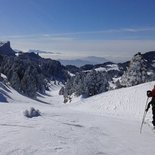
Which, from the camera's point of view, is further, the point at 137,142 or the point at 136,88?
the point at 136,88

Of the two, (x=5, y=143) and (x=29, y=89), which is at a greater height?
(x=5, y=143)

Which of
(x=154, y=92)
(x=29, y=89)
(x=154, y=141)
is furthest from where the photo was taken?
(x=29, y=89)

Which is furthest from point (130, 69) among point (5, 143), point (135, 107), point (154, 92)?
point (5, 143)

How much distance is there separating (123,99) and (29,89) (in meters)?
76.9

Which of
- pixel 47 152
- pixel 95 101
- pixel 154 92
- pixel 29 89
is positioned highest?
pixel 154 92

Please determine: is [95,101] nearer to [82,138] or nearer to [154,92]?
[154,92]

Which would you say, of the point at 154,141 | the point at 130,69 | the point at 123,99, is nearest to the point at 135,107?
the point at 123,99

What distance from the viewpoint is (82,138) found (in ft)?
30.5

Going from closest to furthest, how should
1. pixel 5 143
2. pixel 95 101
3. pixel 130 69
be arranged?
pixel 5 143, pixel 95 101, pixel 130 69

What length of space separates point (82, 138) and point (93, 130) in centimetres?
205

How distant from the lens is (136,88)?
26.3m

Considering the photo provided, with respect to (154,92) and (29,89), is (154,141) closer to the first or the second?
(154,92)

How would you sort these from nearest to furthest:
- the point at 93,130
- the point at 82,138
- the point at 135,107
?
the point at 82,138 → the point at 93,130 → the point at 135,107

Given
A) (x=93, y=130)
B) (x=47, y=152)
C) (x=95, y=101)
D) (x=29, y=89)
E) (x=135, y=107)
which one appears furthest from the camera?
(x=29, y=89)
